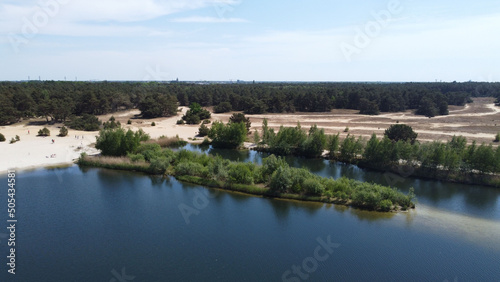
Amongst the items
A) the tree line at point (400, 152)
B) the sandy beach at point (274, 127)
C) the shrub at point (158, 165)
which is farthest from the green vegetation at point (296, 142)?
the shrub at point (158, 165)

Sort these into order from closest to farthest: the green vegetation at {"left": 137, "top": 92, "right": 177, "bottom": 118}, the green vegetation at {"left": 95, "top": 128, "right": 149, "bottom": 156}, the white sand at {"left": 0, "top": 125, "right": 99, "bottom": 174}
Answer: the white sand at {"left": 0, "top": 125, "right": 99, "bottom": 174} → the green vegetation at {"left": 95, "top": 128, "right": 149, "bottom": 156} → the green vegetation at {"left": 137, "top": 92, "right": 177, "bottom": 118}

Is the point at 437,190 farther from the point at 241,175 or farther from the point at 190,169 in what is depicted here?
the point at 190,169

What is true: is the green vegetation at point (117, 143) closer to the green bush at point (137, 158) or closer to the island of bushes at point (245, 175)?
the island of bushes at point (245, 175)

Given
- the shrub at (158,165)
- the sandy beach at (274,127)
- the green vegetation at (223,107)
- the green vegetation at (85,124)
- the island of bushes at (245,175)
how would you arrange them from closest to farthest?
the island of bushes at (245,175) → the shrub at (158,165) → the sandy beach at (274,127) → the green vegetation at (85,124) → the green vegetation at (223,107)

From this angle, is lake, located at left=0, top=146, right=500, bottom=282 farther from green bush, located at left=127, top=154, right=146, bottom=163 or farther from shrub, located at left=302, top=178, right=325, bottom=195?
green bush, located at left=127, top=154, right=146, bottom=163

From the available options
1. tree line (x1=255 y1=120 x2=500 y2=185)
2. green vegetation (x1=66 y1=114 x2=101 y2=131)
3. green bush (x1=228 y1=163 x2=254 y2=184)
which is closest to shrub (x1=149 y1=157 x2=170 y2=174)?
green bush (x1=228 y1=163 x2=254 y2=184)
